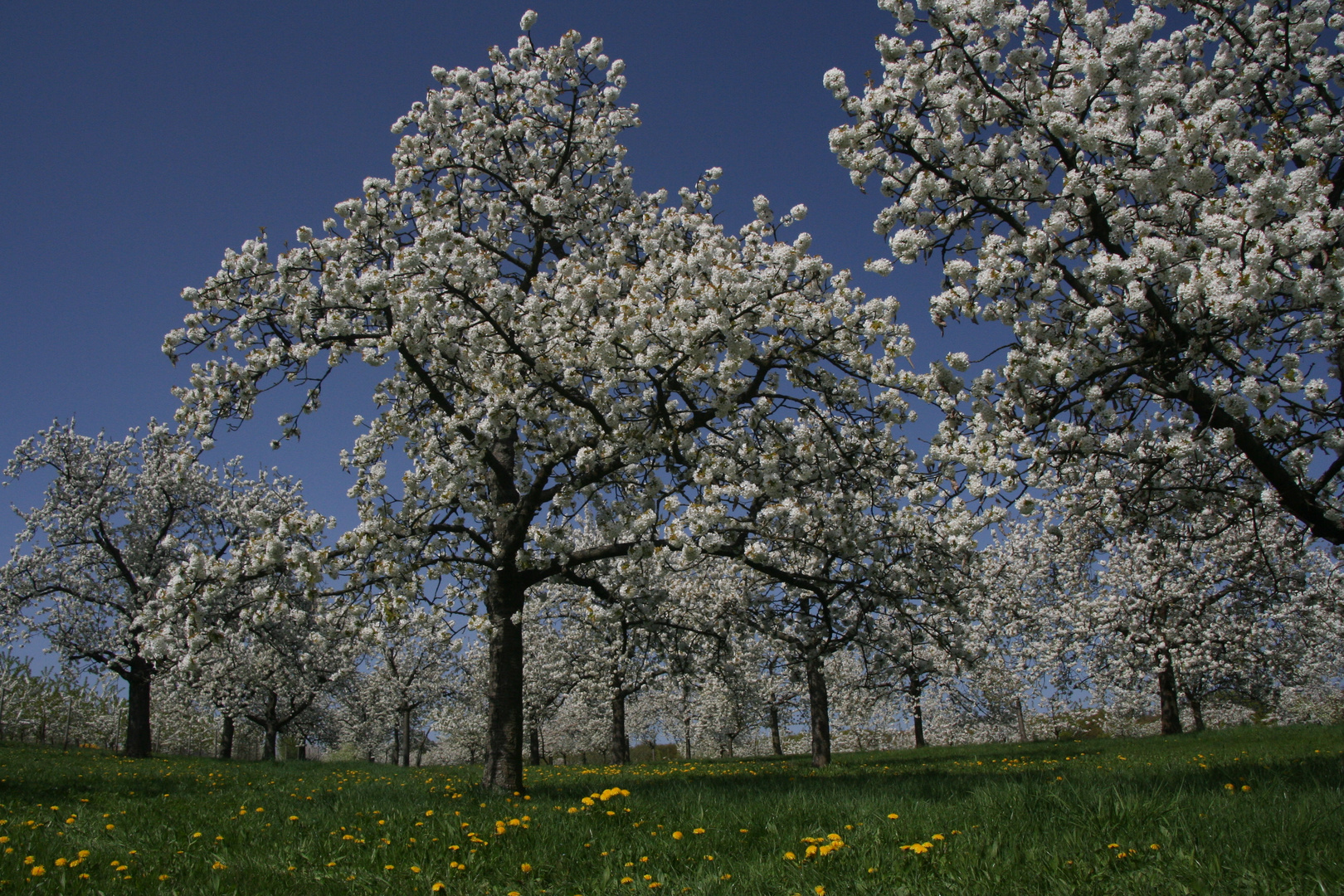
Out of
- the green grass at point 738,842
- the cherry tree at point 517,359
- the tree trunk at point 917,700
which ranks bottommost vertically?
the tree trunk at point 917,700

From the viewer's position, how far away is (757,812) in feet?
20.3

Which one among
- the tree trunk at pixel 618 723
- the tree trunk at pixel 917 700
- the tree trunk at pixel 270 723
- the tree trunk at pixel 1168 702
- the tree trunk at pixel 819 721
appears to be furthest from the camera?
the tree trunk at pixel 270 723

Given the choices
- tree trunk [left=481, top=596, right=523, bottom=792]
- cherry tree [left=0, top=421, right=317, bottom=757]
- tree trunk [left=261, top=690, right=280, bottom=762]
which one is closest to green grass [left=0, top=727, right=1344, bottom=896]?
tree trunk [left=481, top=596, right=523, bottom=792]

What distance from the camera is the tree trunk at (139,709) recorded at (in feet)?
76.8

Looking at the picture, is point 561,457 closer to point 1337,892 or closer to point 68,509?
point 1337,892

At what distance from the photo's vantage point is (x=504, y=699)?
9.75m

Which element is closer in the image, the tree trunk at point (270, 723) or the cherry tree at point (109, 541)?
the cherry tree at point (109, 541)

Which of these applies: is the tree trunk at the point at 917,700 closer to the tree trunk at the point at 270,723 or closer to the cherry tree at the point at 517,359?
the cherry tree at the point at 517,359

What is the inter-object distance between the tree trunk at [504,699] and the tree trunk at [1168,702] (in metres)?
25.7

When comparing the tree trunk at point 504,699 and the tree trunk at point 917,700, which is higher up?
the tree trunk at point 504,699

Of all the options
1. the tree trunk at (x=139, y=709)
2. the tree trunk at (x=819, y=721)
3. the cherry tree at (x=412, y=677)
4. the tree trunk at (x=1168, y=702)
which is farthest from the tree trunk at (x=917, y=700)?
the tree trunk at (x=139, y=709)

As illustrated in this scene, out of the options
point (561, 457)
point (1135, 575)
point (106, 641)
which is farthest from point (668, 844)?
point (106, 641)

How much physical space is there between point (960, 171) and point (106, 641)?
1207 inches

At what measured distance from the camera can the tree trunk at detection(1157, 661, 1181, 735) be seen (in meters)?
25.9
